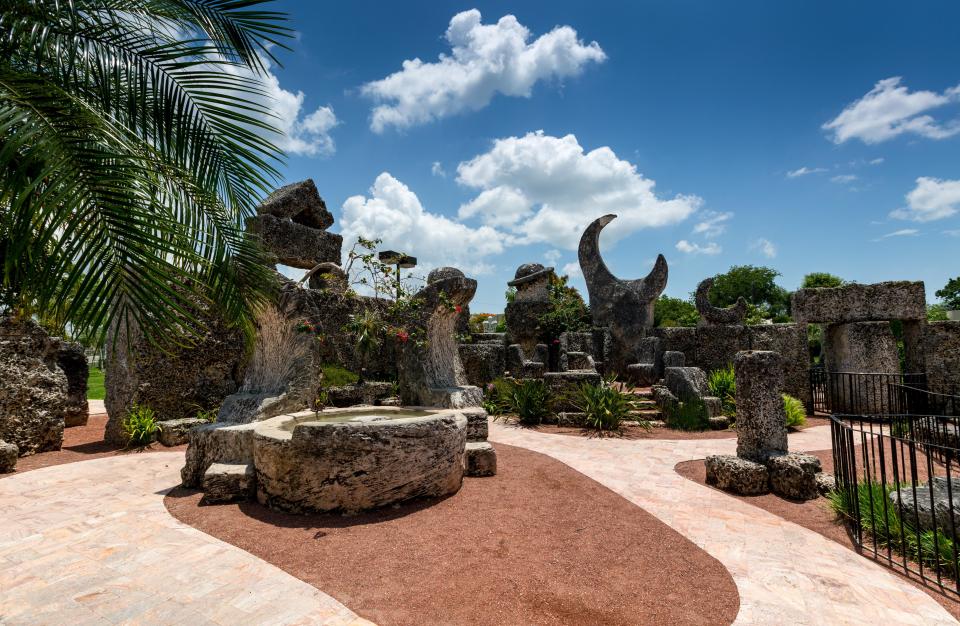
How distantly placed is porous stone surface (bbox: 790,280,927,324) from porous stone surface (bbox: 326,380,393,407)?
9808mm

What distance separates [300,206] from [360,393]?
5.25m

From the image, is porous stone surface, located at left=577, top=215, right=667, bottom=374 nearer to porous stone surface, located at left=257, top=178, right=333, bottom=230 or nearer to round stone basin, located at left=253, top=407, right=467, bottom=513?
porous stone surface, located at left=257, top=178, right=333, bottom=230

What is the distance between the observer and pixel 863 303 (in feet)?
35.5

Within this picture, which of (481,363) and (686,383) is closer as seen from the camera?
(686,383)

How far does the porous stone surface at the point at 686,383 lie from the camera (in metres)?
9.60

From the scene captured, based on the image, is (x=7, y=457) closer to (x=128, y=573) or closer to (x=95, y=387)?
(x=128, y=573)

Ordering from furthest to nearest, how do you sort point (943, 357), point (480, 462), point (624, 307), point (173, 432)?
point (624, 307) → point (943, 357) → point (173, 432) → point (480, 462)

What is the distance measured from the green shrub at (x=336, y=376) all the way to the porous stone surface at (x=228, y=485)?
4772mm

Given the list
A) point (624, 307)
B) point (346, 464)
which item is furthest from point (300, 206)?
point (624, 307)

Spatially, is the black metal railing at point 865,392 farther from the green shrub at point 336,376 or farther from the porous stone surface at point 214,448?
the porous stone surface at point 214,448

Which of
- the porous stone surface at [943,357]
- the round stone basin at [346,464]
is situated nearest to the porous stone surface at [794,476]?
the round stone basin at [346,464]

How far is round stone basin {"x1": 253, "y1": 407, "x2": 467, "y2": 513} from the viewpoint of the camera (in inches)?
173

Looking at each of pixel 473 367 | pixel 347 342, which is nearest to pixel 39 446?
pixel 347 342

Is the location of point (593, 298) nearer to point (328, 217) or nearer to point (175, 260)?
point (328, 217)
